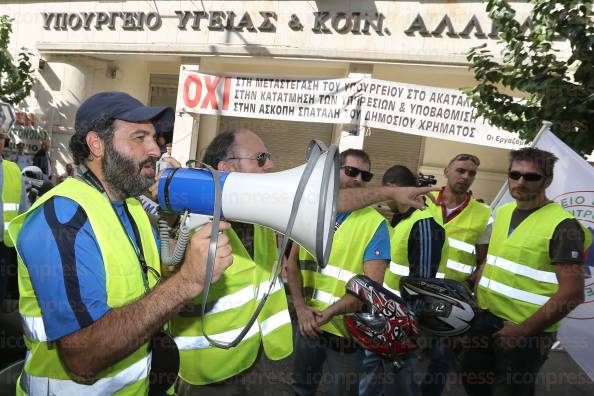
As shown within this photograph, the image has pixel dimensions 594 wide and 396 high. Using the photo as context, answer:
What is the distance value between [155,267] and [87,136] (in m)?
0.49

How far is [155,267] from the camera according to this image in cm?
173

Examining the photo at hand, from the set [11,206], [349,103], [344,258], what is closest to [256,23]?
[349,103]

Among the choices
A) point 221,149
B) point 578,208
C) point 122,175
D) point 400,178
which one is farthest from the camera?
point 400,178

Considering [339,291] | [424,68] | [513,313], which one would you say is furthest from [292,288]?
[424,68]

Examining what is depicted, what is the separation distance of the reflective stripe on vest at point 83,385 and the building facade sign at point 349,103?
6687 mm

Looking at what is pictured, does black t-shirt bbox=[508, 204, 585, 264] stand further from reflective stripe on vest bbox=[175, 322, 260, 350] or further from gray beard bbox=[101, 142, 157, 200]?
gray beard bbox=[101, 142, 157, 200]

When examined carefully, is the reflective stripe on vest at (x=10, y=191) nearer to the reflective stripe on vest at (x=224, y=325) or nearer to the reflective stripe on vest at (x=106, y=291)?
the reflective stripe on vest at (x=224, y=325)

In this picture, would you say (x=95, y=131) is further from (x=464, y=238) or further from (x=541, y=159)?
(x=464, y=238)

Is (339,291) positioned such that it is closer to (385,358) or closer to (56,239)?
(385,358)

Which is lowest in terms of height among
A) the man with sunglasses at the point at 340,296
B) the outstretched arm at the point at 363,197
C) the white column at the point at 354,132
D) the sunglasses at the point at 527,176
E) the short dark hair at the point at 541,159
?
the man with sunglasses at the point at 340,296

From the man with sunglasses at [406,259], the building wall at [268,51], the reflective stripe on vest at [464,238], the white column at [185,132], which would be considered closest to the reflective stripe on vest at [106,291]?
the man with sunglasses at [406,259]

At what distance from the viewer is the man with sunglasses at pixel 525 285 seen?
272 cm

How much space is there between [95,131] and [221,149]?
24.0 inches

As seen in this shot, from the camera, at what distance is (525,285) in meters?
2.90
